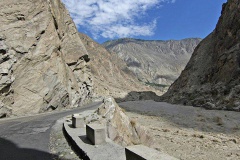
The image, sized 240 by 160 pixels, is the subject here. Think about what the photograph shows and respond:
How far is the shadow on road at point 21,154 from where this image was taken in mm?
6887

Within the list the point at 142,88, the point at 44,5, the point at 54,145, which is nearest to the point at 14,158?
the point at 54,145

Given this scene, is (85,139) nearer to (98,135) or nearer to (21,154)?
(98,135)

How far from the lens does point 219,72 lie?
42.3 meters

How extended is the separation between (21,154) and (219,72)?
41137mm

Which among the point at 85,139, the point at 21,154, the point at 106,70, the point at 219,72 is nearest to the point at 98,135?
the point at 85,139

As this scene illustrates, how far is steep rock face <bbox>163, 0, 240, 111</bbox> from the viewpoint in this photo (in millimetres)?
36094

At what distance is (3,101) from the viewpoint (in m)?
21.6

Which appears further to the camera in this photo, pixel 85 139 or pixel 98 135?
pixel 85 139

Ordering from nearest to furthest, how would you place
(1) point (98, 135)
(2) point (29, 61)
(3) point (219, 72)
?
(1) point (98, 135) → (2) point (29, 61) → (3) point (219, 72)

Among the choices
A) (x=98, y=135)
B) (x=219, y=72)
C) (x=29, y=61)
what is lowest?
(x=98, y=135)

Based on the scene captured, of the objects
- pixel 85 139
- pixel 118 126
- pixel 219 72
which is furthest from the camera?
pixel 219 72

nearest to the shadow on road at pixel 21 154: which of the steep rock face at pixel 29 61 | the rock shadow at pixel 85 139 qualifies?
the rock shadow at pixel 85 139

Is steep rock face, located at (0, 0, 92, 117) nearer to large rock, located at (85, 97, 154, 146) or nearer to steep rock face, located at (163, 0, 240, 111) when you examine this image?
large rock, located at (85, 97, 154, 146)

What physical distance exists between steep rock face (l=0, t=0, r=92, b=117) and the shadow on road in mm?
14027
